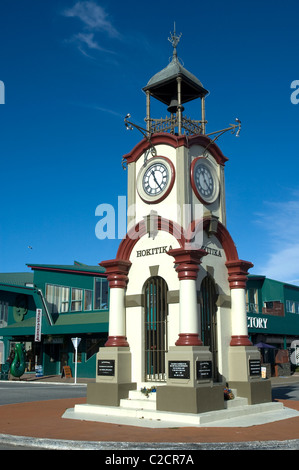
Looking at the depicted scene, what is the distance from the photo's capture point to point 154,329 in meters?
16.4

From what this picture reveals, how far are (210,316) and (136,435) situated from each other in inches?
234

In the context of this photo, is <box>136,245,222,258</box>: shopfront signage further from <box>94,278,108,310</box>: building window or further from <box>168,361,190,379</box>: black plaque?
<box>94,278,108,310</box>: building window

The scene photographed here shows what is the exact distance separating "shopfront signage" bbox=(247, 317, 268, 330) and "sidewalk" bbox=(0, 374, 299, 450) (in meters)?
23.1

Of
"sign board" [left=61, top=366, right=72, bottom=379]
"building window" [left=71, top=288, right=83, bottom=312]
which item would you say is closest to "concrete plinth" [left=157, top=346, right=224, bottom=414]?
"sign board" [left=61, top=366, right=72, bottom=379]

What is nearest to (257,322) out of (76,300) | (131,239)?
(76,300)

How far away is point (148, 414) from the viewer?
13602 mm

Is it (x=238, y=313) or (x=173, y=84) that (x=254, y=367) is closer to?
(x=238, y=313)

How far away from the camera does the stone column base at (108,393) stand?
15.4m

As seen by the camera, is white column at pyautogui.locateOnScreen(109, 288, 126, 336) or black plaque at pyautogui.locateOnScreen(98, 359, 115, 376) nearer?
black plaque at pyautogui.locateOnScreen(98, 359, 115, 376)

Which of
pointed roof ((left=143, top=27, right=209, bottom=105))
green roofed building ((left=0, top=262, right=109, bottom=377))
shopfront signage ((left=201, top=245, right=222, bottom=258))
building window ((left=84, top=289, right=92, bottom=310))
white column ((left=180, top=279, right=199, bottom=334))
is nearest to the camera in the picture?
white column ((left=180, top=279, right=199, bottom=334))

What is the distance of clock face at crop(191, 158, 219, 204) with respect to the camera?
54.5 feet

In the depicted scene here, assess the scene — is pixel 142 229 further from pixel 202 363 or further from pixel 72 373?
pixel 72 373

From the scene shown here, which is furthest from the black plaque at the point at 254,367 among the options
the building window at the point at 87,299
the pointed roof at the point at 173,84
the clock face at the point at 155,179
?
the building window at the point at 87,299

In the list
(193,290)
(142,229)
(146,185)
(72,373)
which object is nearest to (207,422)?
(193,290)
